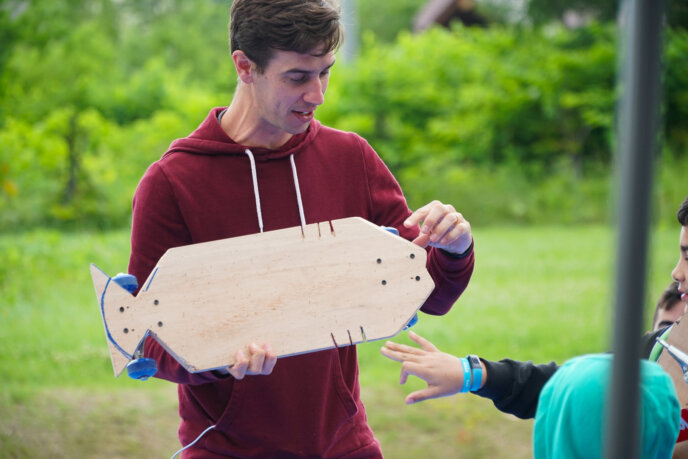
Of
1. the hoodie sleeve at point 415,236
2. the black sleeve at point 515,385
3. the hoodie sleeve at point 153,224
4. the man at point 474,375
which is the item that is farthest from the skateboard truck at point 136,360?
the black sleeve at point 515,385

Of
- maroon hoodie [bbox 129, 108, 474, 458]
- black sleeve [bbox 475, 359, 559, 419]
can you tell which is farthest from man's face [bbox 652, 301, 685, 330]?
maroon hoodie [bbox 129, 108, 474, 458]

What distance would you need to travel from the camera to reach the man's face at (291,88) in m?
1.59

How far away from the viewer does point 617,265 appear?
776 millimetres

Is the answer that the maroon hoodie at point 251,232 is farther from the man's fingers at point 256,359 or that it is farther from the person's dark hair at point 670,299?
the person's dark hair at point 670,299

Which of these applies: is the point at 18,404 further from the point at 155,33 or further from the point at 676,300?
the point at 155,33

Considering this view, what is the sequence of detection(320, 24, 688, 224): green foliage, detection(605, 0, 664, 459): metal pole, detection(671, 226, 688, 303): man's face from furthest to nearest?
detection(320, 24, 688, 224): green foliage → detection(671, 226, 688, 303): man's face → detection(605, 0, 664, 459): metal pole

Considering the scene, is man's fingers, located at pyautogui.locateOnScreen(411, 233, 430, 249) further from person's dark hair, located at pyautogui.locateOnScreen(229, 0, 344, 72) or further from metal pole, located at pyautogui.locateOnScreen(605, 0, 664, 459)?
metal pole, located at pyautogui.locateOnScreen(605, 0, 664, 459)

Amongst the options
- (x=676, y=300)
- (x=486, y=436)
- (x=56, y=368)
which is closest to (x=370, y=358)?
(x=486, y=436)

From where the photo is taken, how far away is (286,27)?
1557 mm

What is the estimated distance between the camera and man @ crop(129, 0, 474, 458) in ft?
5.18

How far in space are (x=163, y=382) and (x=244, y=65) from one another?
3.76m

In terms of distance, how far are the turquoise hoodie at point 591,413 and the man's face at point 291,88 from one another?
75cm

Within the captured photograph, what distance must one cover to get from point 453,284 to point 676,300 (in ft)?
2.49

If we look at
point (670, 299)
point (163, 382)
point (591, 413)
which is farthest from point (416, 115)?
point (591, 413)
